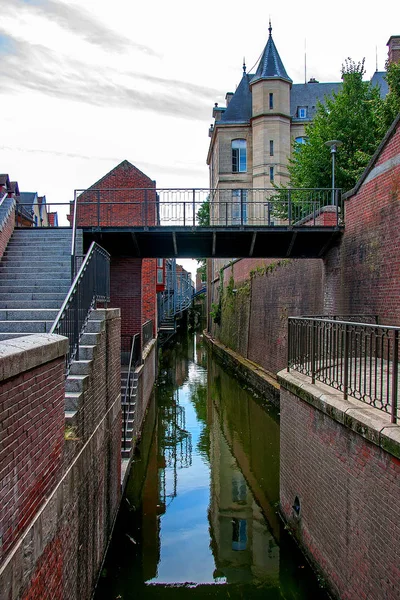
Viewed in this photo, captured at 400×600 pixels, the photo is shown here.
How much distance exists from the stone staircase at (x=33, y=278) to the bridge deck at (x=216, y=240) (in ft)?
4.17

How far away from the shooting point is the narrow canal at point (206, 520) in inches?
257

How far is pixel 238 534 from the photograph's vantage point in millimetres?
7957

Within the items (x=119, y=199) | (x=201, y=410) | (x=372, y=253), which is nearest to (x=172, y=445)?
(x=201, y=410)

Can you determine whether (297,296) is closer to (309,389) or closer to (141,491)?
(141,491)

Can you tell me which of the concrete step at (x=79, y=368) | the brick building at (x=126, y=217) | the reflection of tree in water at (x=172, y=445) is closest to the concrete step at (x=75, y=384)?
the concrete step at (x=79, y=368)

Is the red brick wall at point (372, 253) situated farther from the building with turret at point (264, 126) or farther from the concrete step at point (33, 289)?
the building with turret at point (264, 126)

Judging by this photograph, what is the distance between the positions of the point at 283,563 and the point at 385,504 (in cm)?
313

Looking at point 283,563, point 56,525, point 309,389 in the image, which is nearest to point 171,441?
point 283,563

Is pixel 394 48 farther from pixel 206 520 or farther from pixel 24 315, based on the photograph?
pixel 206 520

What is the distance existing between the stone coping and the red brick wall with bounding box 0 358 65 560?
9.40 feet

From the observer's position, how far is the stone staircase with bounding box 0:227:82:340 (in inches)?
304

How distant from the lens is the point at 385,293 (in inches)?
386

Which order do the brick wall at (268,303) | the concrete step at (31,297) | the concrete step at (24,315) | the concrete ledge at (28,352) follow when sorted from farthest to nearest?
1. the brick wall at (268,303)
2. the concrete step at (31,297)
3. the concrete step at (24,315)
4. the concrete ledge at (28,352)

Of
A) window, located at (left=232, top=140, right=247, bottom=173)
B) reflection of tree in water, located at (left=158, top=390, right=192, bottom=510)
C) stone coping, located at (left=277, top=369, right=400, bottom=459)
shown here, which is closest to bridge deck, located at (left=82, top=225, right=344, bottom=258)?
reflection of tree in water, located at (left=158, top=390, right=192, bottom=510)
